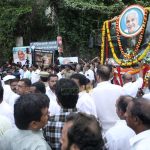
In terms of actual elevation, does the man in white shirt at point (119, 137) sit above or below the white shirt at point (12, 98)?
above

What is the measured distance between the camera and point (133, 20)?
10336 mm

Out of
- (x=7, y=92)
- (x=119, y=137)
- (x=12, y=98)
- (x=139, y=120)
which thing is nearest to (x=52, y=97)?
(x=12, y=98)

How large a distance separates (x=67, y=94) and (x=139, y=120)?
39.8 inches

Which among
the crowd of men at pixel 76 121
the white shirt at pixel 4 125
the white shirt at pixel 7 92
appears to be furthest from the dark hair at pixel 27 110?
the white shirt at pixel 7 92

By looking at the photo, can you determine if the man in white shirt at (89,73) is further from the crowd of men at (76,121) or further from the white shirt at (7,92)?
the crowd of men at (76,121)

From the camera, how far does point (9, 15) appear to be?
79.5ft

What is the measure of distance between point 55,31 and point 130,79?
645 inches

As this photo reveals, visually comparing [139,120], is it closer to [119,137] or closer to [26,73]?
[119,137]

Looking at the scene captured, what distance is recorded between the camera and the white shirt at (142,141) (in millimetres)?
2754

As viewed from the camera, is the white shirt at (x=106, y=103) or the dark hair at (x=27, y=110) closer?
the dark hair at (x=27, y=110)

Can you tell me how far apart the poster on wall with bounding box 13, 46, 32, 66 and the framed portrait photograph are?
1005 cm

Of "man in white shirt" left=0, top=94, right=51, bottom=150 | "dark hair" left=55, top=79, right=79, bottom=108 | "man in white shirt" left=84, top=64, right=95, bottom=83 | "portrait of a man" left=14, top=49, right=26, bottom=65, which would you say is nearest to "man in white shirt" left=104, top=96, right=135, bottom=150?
"dark hair" left=55, top=79, right=79, bottom=108

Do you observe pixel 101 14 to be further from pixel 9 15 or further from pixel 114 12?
pixel 9 15

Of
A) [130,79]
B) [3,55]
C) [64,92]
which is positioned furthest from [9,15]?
[64,92]
